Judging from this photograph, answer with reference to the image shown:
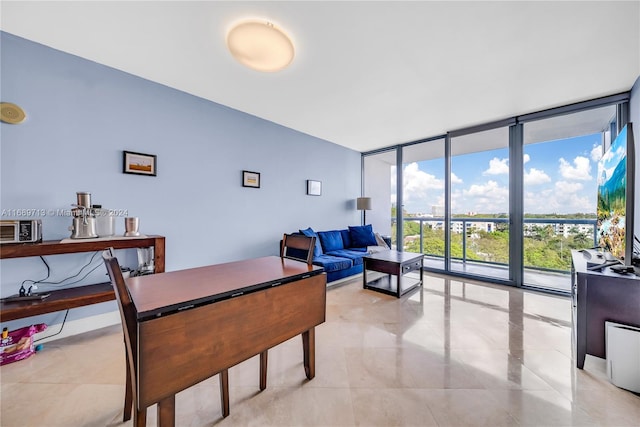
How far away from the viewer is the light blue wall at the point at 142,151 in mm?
1924

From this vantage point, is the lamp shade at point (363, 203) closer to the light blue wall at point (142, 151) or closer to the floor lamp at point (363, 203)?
the floor lamp at point (363, 203)

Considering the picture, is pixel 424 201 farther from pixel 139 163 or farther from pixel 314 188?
pixel 139 163

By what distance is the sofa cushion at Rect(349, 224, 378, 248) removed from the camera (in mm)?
4438

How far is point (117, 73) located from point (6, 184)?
1.31 metres

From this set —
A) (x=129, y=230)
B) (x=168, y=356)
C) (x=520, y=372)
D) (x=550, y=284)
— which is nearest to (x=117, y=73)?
(x=129, y=230)

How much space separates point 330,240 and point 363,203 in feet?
4.02

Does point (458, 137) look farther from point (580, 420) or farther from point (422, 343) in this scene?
point (580, 420)

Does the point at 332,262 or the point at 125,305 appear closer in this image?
the point at 125,305

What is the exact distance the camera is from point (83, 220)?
1974 millimetres

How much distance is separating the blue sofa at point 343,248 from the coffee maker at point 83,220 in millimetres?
2225

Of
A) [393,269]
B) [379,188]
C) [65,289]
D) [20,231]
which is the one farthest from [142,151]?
[379,188]

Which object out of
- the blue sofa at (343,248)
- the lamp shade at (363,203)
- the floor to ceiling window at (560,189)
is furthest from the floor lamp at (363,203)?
the floor to ceiling window at (560,189)

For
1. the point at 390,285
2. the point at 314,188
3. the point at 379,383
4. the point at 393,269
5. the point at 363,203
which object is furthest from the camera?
the point at 363,203

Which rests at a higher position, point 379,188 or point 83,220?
point 379,188
